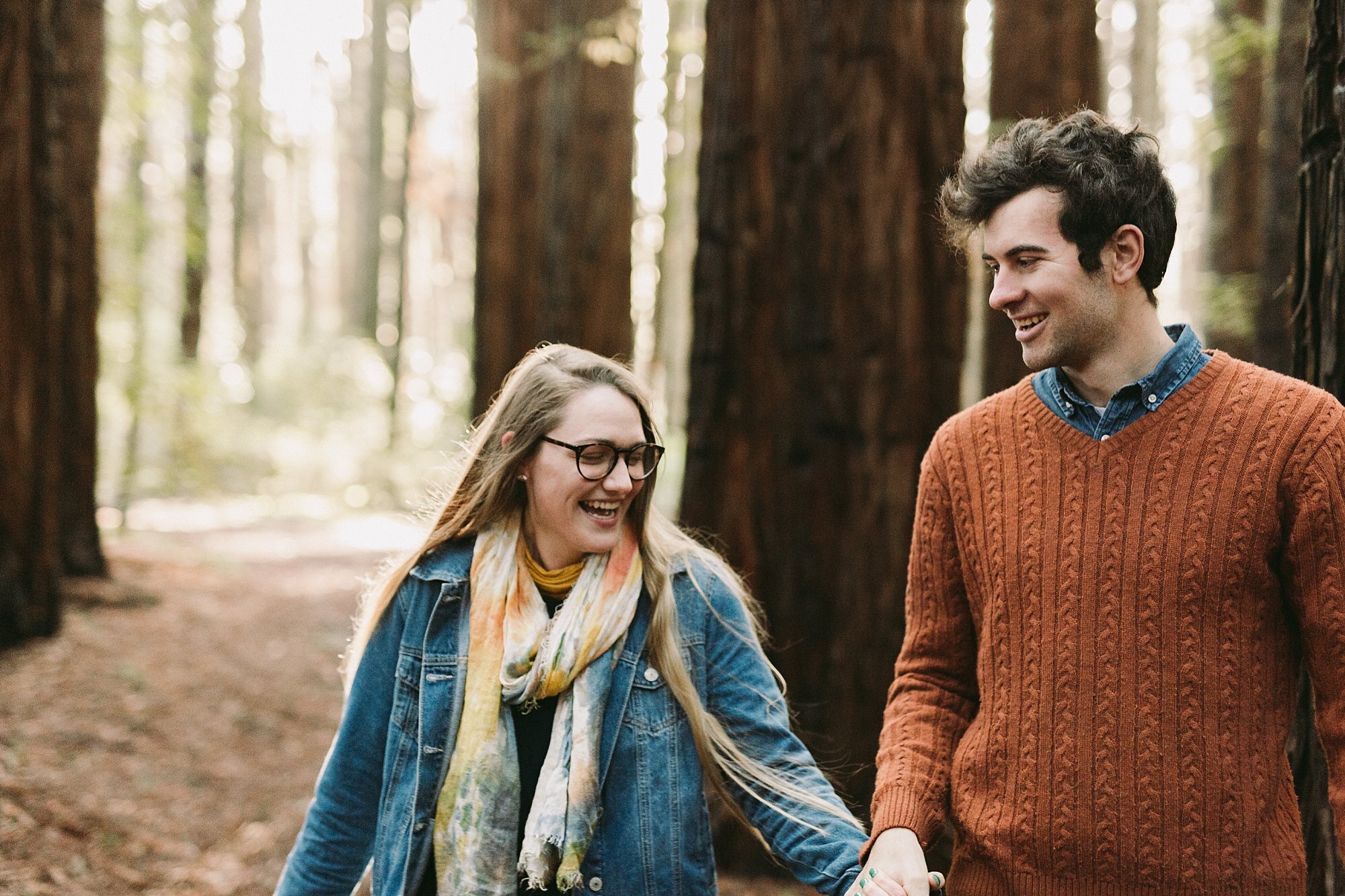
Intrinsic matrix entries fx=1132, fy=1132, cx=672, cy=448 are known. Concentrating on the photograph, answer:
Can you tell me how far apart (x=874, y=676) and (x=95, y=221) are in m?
8.12

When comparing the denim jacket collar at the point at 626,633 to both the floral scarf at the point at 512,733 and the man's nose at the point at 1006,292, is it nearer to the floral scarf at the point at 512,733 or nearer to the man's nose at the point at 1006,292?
the floral scarf at the point at 512,733

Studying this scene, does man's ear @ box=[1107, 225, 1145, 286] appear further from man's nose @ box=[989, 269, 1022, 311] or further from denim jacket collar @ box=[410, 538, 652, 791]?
denim jacket collar @ box=[410, 538, 652, 791]

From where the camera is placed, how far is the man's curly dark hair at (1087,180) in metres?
2.21

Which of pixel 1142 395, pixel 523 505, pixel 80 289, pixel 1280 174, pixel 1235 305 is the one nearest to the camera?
pixel 1142 395

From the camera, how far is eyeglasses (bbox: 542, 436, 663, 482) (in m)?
2.69

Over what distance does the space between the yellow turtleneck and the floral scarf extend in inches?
2.9

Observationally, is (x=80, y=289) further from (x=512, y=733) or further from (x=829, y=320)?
(x=512, y=733)

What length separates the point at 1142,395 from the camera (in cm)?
220

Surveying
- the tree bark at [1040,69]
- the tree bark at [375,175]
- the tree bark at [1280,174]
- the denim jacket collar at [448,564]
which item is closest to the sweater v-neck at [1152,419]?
the denim jacket collar at [448,564]

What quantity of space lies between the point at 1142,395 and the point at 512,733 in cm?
155

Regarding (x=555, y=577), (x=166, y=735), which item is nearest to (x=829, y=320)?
(x=555, y=577)

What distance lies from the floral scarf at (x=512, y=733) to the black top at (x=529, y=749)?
0.12 feet

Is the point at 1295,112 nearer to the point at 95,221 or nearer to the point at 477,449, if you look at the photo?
the point at 477,449

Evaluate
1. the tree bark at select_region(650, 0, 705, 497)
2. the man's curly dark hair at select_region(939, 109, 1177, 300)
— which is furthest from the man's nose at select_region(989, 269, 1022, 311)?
the tree bark at select_region(650, 0, 705, 497)
